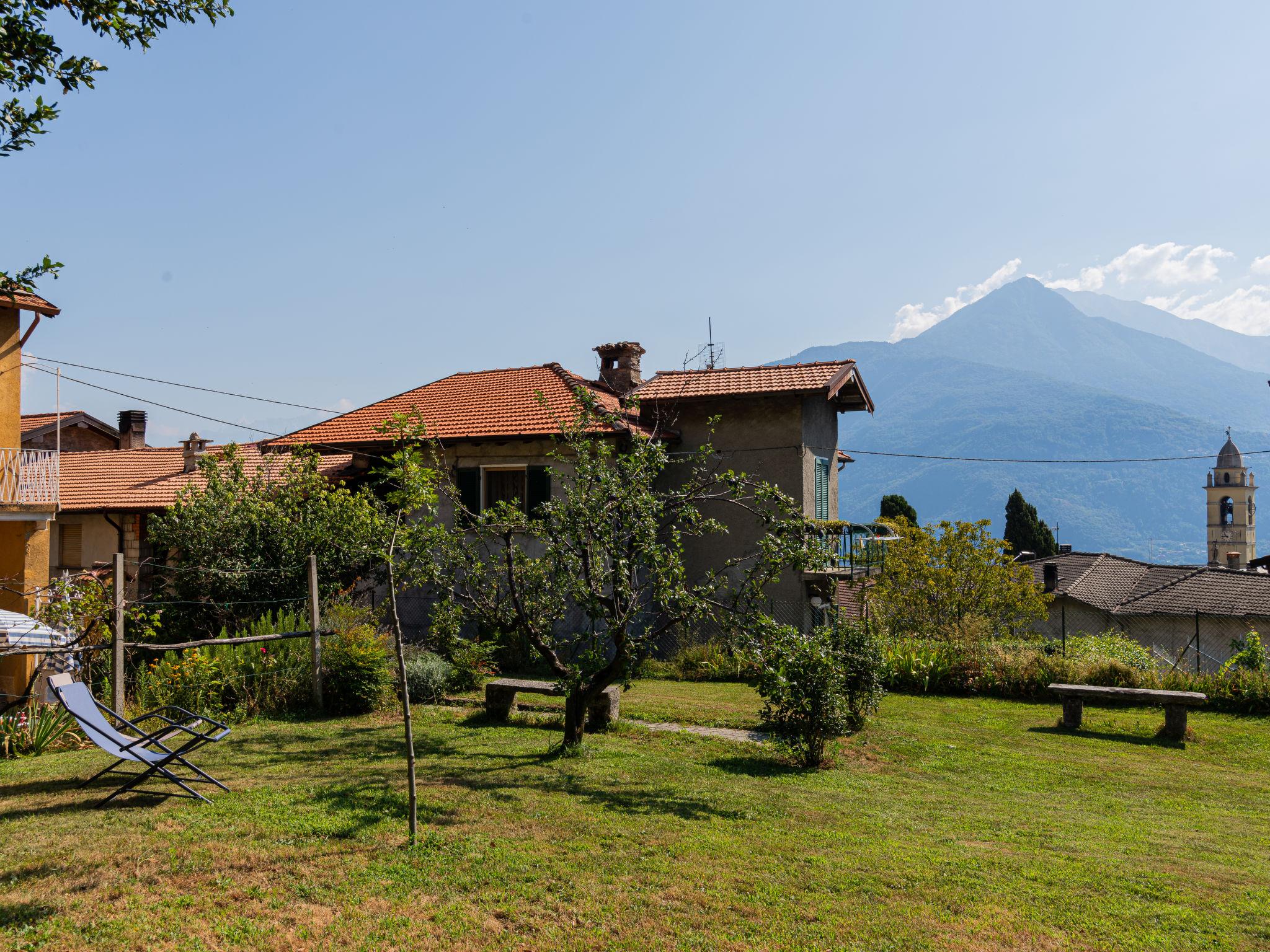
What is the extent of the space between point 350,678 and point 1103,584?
3079 centimetres

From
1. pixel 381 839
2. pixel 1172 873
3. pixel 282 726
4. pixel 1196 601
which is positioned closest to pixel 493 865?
pixel 381 839

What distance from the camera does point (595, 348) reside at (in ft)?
77.9

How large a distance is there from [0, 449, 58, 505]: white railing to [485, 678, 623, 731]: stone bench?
921cm

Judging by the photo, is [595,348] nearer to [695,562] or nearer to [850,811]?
[695,562]

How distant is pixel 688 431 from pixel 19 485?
1299 cm

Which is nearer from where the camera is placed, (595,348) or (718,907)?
(718,907)

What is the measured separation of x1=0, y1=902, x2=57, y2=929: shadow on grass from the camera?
4.57m

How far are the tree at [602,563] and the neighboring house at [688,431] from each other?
8695 millimetres

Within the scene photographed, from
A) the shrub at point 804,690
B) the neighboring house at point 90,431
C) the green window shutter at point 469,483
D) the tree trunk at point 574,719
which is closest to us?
the shrub at point 804,690

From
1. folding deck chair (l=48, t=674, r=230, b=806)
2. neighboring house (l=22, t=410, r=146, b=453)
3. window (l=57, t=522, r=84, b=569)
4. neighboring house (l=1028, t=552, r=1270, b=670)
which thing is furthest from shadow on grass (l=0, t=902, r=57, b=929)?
neighboring house (l=22, t=410, r=146, b=453)

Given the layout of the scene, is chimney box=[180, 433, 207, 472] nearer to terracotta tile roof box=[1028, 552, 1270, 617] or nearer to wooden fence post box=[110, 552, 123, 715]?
wooden fence post box=[110, 552, 123, 715]

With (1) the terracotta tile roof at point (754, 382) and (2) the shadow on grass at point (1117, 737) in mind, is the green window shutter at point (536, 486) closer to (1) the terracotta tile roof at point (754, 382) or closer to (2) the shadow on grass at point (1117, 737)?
(1) the terracotta tile roof at point (754, 382)

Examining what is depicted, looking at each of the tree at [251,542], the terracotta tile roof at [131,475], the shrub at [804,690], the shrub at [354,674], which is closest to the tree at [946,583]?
the shrub at [804,690]

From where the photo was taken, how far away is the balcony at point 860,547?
19.4m
